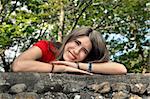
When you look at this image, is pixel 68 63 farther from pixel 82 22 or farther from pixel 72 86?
pixel 82 22

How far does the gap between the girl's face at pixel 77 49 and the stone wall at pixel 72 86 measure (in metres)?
0.21

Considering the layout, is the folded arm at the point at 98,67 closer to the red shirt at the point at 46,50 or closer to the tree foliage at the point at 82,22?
the red shirt at the point at 46,50

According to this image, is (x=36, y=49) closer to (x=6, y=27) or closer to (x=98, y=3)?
(x=6, y=27)

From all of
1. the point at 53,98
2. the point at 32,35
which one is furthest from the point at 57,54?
the point at 32,35

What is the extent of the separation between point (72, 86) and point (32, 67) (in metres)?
0.36

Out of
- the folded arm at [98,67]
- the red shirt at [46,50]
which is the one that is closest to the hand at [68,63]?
the folded arm at [98,67]

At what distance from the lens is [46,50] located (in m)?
3.29

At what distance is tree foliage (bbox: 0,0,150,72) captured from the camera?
11586 mm

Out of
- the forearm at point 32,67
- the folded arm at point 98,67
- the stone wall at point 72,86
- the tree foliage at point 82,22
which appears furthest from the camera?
the tree foliage at point 82,22

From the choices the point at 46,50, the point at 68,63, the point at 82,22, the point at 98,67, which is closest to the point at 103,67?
the point at 98,67

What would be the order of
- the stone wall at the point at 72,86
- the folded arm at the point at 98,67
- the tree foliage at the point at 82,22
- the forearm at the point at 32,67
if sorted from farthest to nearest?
1. the tree foliage at the point at 82,22
2. the folded arm at the point at 98,67
3. the forearm at the point at 32,67
4. the stone wall at the point at 72,86

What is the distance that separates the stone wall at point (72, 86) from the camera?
2955 millimetres

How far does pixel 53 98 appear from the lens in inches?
118

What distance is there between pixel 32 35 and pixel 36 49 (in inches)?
Answer: 371
